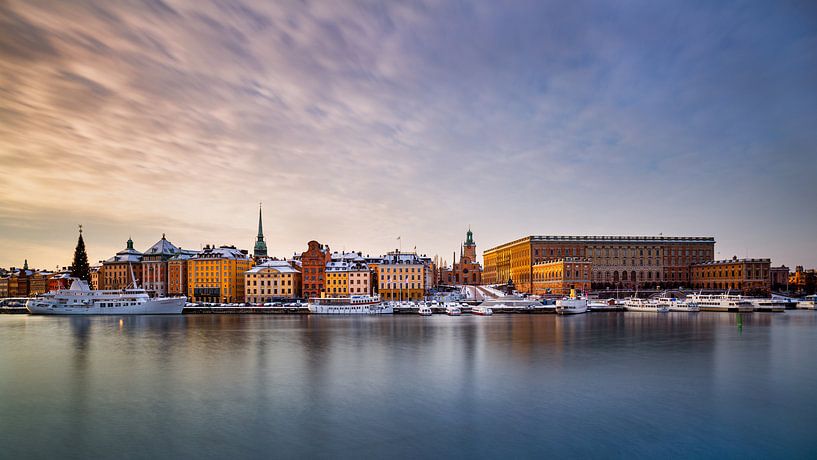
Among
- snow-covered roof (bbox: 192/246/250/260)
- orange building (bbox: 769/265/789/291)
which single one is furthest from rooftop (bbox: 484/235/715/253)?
snow-covered roof (bbox: 192/246/250/260)

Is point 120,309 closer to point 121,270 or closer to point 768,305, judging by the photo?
point 121,270

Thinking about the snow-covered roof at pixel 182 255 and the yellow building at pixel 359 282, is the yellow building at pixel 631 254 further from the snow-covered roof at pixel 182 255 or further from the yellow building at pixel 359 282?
the snow-covered roof at pixel 182 255

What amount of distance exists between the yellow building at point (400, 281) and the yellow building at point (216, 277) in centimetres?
3025

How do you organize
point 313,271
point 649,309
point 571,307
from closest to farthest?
1. point 571,307
2. point 649,309
3. point 313,271

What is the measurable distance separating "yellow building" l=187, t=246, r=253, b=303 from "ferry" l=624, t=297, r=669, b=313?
268 ft

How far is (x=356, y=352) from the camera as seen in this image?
47531 mm

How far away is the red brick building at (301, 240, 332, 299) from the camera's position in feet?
385

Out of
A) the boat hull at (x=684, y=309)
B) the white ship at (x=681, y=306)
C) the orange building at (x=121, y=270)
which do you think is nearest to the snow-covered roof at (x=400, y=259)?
the white ship at (x=681, y=306)

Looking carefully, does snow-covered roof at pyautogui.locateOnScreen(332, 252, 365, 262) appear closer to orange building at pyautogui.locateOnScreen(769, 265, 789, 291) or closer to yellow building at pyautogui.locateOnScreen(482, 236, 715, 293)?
yellow building at pyautogui.locateOnScreen(482, 236, 715, 293)

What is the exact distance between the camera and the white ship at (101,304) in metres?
102

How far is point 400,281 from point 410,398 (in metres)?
89.9

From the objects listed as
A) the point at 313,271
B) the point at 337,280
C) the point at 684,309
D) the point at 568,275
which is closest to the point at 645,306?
the point at 684,309

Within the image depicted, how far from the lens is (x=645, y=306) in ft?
357

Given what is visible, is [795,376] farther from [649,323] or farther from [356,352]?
[649,323]
